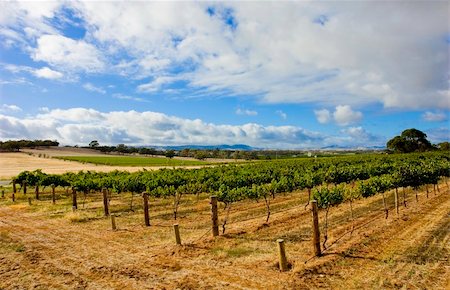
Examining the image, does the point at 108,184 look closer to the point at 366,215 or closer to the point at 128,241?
the point at 128,241

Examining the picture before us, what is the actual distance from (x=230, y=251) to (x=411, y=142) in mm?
97857

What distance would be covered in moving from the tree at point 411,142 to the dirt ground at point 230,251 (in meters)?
83.0

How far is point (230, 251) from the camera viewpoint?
13.6 m

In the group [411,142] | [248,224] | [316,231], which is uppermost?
[411,142]

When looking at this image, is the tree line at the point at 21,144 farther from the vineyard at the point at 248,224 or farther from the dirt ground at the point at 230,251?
the dirt ground at the point at 230,251

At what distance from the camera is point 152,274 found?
446 inches

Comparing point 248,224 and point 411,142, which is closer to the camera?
point 248,224

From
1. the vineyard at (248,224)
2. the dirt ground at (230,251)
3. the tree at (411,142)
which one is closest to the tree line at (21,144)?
the vineyard at (248,224)

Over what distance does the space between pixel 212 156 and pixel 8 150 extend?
67.3 m

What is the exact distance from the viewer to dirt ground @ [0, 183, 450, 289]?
10.7 metres

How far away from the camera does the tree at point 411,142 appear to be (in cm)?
9581

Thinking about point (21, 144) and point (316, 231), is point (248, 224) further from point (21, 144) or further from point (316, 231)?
point (21, 144)

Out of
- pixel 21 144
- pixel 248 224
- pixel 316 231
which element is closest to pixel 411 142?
pixel 248 224

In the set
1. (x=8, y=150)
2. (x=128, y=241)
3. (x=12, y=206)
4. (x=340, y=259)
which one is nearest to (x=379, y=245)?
(x=340, y=259)
